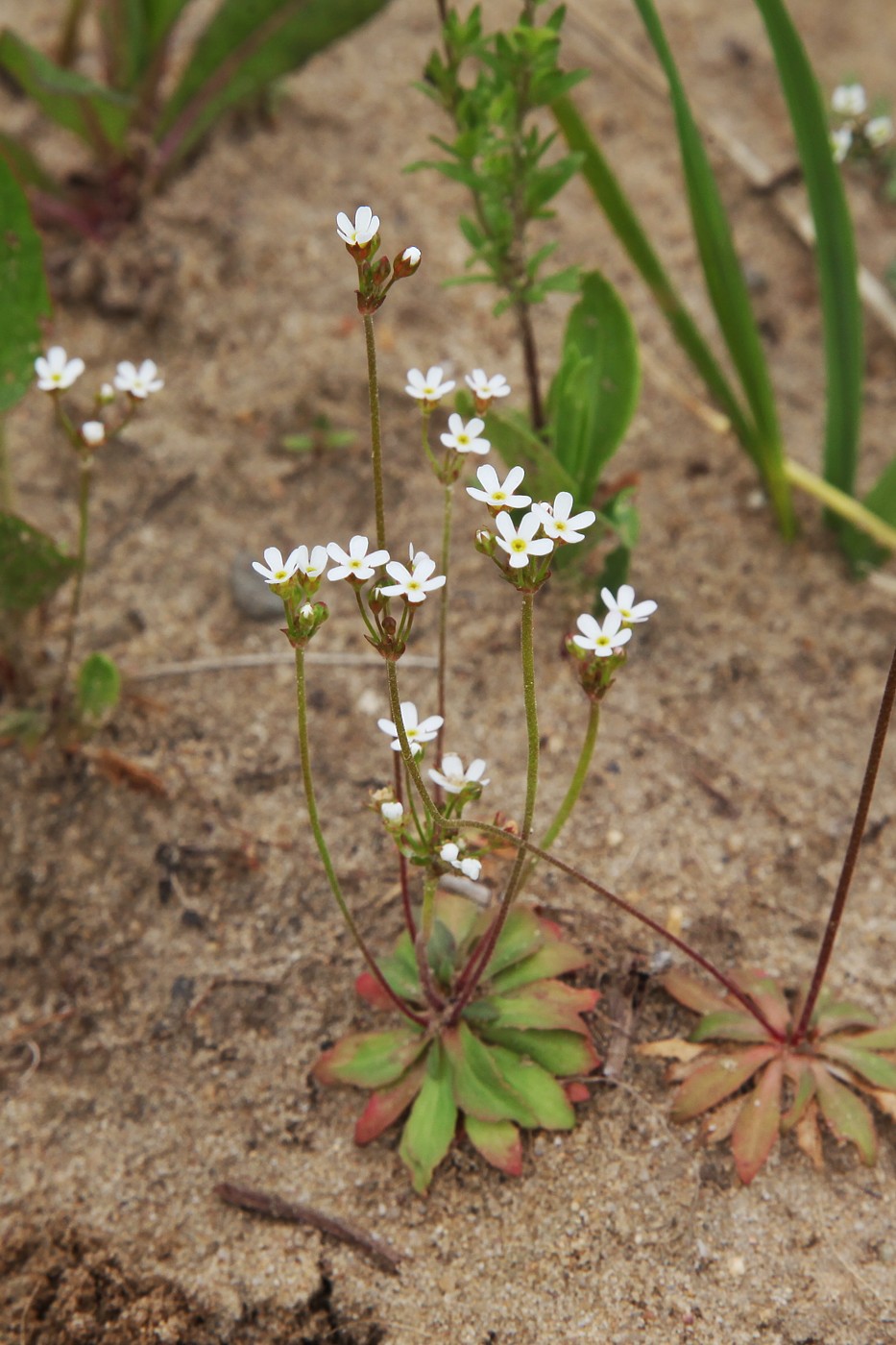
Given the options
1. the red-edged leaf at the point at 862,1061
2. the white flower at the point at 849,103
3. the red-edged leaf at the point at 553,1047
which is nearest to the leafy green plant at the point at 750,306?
the white flower at the point at 849,103

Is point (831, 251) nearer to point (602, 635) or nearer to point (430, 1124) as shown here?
point (602, 635)

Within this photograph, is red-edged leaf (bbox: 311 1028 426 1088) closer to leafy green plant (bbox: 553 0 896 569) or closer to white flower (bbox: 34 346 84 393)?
white flower (bbox: 34 346 84 393)

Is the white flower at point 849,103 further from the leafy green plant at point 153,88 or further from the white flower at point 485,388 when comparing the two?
the white flower at point 485,388

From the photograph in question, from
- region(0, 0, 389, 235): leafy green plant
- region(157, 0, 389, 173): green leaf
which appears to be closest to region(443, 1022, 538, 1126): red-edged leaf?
region(0, 0, 389, 235): leafy green plant

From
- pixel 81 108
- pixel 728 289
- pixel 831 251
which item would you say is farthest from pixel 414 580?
pixel 81 108

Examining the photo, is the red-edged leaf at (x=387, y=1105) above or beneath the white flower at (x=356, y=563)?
beneath
